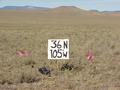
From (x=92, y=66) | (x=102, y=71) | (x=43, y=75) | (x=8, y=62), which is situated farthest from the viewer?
(x=8, y=62)

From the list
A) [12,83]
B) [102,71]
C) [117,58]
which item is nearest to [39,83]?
[12,83]

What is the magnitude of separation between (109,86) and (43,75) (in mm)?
2653

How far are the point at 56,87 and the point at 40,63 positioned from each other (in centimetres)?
536

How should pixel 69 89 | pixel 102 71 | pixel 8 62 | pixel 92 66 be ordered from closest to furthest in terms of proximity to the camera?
1. pixel 69 89
2. pixel 102 71
3. pixel 92 66
4. pixel 8 62

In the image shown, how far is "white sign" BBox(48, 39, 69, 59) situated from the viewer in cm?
A: 1302

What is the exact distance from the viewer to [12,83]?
1237 centimetres

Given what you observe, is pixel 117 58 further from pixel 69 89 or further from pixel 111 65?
pixel 69 89

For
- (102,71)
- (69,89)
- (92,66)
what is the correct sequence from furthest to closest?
(92,66) → (102,71) → (69,89)

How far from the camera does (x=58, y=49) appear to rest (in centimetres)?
1306

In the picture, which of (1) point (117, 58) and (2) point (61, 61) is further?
(1) point (117, 58)

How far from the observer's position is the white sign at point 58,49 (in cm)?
1302

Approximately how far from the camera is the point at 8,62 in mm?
17141

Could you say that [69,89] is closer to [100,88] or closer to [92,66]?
[100,88]

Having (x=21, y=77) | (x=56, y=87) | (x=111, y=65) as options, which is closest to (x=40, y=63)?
(x=111, y=65)
